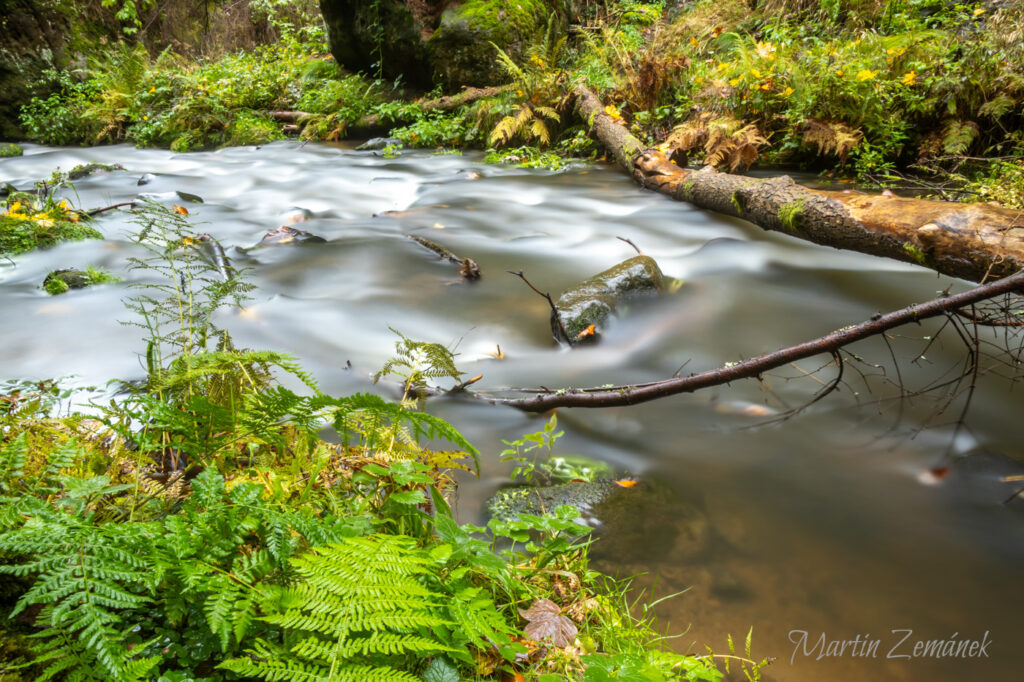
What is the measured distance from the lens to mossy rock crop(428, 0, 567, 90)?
473 inches

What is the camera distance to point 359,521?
143 centimetres

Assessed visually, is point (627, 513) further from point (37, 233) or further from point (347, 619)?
point (37, 233)

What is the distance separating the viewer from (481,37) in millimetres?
12031

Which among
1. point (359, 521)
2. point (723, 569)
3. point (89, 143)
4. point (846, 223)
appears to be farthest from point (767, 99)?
point (89, 143)

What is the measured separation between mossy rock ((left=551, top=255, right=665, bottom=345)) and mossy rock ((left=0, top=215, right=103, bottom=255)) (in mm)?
4538

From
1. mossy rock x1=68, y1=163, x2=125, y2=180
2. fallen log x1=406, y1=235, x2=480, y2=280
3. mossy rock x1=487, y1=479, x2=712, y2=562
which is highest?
mossy rock x1=68, y1=163, x2=125, y2=180

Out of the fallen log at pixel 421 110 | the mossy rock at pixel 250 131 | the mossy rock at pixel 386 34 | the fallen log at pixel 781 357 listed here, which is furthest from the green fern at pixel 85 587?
the mossy rock at pixel 386 34

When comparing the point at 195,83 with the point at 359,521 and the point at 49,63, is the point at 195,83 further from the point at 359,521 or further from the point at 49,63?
the point at 359,521

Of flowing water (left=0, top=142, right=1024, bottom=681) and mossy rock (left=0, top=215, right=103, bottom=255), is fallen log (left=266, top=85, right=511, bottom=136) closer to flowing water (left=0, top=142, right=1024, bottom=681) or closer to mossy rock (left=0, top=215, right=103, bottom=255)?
flowing water (left=0, top=142, right=1024, bottom=681)

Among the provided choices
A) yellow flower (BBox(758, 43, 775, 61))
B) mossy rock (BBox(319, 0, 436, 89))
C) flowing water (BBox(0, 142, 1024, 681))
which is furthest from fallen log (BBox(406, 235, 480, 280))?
mossy rock (BBox(319, 0, 436, 89))

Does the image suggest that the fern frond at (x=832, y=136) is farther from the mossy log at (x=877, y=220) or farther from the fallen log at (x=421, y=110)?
the fallen log at (x=421, y=110)

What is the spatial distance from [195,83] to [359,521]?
1541 centimetres

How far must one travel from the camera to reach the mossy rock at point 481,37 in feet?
39.4

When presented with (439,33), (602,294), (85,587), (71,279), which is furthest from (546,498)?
(439,33)
